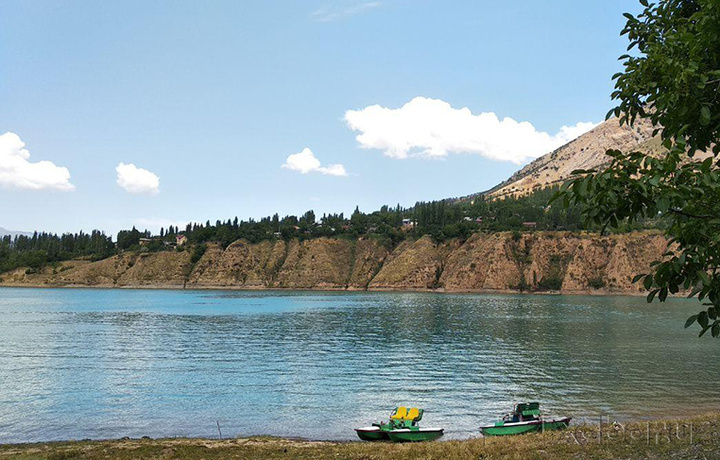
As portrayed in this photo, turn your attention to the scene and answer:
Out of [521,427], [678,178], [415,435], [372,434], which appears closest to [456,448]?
[415,435]

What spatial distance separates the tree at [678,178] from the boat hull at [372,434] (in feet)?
72.9

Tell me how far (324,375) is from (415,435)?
2073 cm

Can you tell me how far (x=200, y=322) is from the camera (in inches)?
3903

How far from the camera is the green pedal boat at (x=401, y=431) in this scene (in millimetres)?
27781

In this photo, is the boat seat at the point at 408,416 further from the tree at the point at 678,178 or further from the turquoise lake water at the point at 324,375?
the tree at the point at 678,178

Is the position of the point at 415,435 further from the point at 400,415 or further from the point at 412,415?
the point at 400,415

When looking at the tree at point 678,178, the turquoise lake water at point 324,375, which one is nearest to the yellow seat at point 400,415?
the turquoise lake water at point 324,375

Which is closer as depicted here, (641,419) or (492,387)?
(641,419)

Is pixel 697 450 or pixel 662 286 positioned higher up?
pixel 662 286

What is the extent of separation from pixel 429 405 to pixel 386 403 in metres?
2.99

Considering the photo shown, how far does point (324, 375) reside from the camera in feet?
156

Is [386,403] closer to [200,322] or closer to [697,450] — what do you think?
[697,450]

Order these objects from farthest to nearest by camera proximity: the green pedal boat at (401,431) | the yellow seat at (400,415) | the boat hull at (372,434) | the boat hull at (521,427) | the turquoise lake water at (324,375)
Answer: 1. the turquoise lake water at (324,375)
2. the yellow seat at (400,415)
3. the boat hull at (372,434)
4. the green pedal boat at (401,431)
5. the boat hull at (521,427)

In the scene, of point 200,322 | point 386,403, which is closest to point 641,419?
point 386,403
